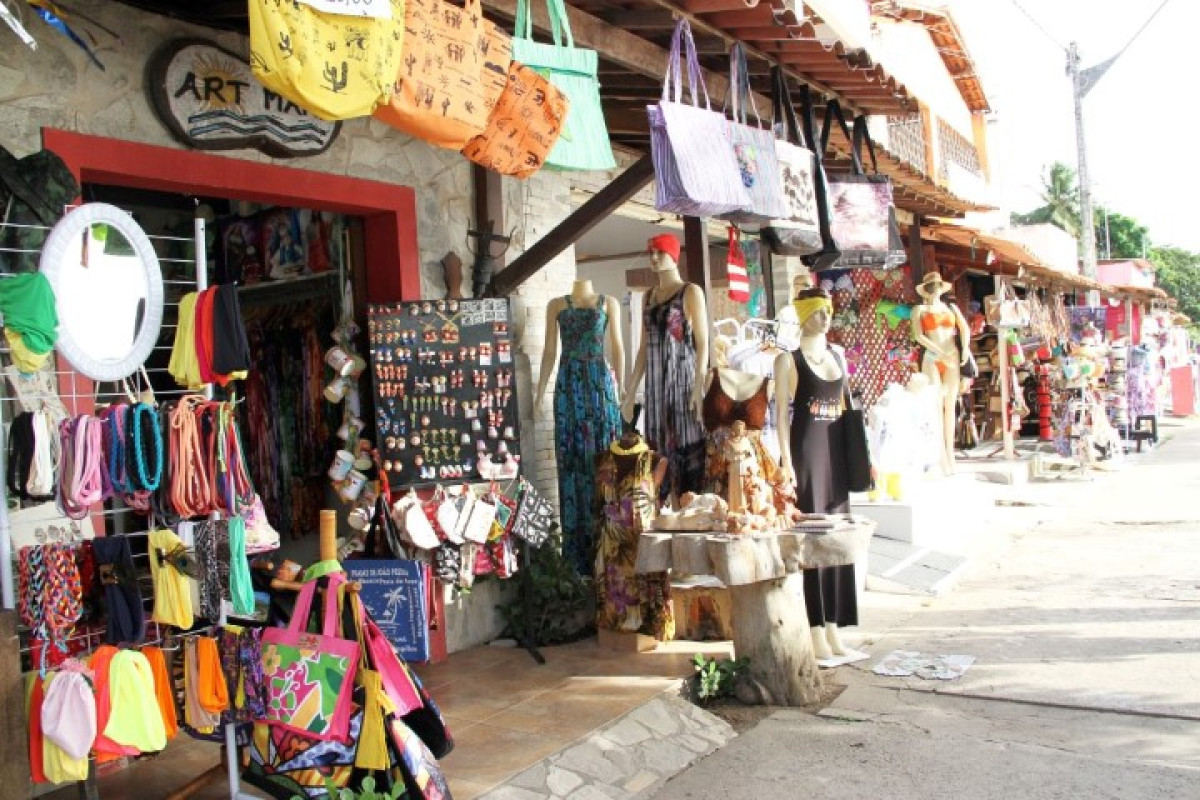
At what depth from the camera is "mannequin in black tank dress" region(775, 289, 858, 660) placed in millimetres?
6031

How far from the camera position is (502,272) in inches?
254

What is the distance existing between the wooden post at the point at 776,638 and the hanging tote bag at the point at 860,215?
2585 mm

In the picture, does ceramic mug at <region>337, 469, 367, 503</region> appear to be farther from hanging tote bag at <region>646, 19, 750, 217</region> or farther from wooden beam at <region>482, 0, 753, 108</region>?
wooden beam at <region>482, 0, 753, 108</region>

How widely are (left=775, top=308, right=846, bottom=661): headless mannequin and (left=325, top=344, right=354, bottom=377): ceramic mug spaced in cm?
238

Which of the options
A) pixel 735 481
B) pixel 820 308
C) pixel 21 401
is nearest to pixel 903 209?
pixel 820 308

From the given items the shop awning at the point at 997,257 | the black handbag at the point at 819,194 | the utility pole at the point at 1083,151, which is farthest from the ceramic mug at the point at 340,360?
the utility pole at the point at 1083,151

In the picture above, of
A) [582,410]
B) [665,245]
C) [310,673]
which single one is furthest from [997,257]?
[310,673]

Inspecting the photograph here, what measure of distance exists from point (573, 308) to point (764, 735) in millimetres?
2761

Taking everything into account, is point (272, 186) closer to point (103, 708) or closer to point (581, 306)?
point (581, 306)

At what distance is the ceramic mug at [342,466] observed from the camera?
229 inches

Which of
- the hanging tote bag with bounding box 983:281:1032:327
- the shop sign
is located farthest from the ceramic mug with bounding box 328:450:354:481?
the hanging tote bag with bounding box 983:281:1032:327

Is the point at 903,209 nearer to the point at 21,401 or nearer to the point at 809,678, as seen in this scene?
the point at 809,678

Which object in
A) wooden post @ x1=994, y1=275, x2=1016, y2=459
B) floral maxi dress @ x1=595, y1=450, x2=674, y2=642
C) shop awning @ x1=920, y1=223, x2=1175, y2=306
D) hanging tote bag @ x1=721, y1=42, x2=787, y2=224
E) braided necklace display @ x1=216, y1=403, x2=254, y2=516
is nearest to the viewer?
braided necklace display @ x1=216, y1=403, x2=254, y2=516

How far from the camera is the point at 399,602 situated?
4457 millimetres
